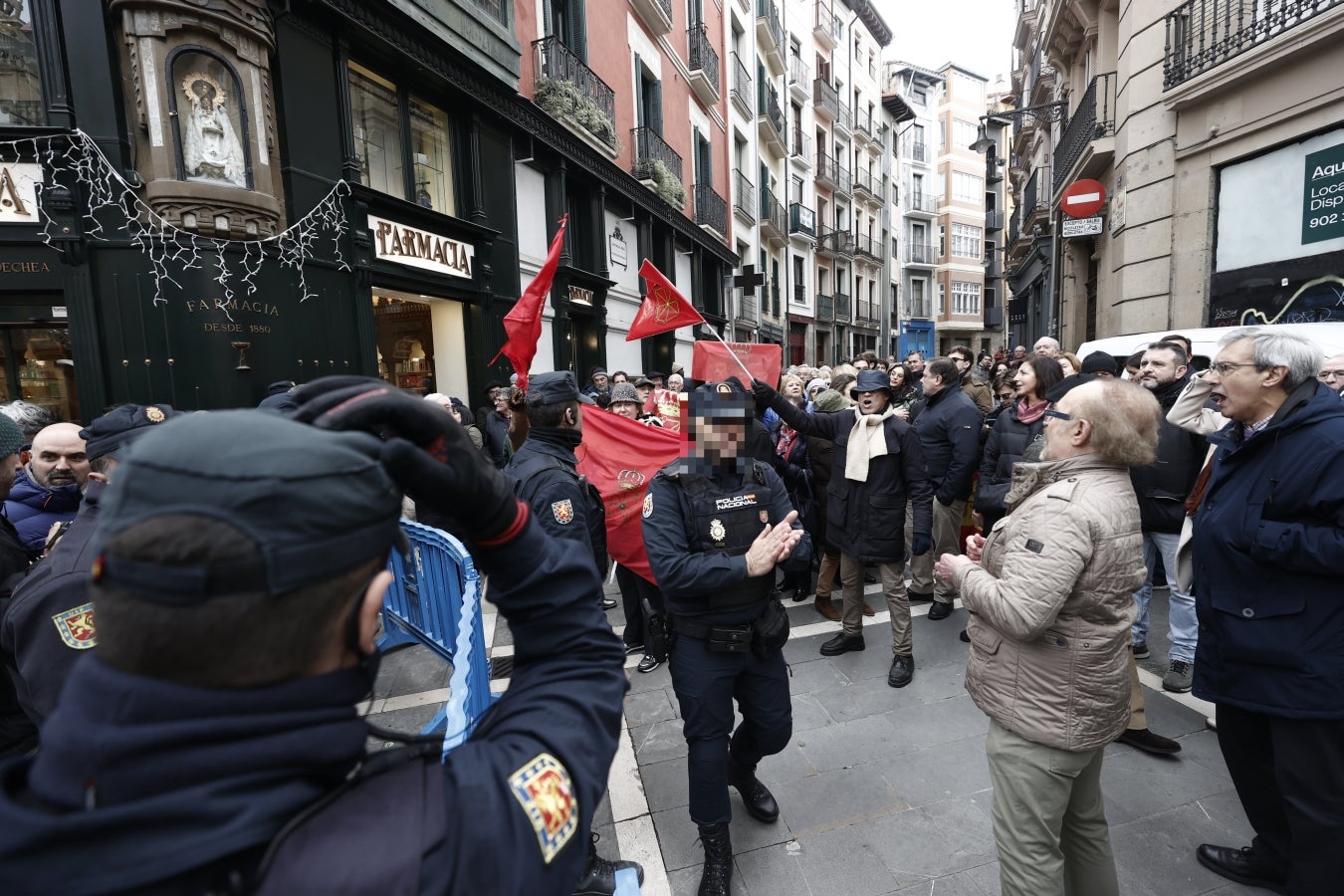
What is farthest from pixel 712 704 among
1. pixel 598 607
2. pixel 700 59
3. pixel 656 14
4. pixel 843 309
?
pixel 843 309

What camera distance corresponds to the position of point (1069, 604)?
6.77ft

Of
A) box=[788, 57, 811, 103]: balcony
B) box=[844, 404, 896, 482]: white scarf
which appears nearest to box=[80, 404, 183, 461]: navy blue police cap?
box=[844, 404, 896, 482]: white scarf

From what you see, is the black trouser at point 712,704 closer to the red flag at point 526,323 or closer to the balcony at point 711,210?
the red flag at point 526,323

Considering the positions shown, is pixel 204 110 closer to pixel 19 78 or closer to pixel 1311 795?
pixel 19 78

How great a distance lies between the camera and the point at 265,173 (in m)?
6.42

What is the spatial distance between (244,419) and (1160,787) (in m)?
4.15

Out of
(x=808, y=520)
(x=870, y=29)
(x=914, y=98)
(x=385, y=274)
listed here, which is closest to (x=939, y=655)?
(x=808, y=520)

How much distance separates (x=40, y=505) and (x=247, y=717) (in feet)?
11.1

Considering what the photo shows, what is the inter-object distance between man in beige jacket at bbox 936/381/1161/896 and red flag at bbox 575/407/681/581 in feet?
Answer: 10.4

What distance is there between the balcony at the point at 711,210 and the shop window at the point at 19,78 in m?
14.7

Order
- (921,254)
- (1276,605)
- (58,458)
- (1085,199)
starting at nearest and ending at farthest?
1. (1276,605)
2. (58,458)
3. (1085,199)
4. (921,254)

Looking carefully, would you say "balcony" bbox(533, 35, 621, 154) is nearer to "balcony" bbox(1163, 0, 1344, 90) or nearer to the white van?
the white van

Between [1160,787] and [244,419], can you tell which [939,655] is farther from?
[244,419]

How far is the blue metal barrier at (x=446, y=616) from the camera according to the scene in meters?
2.10
